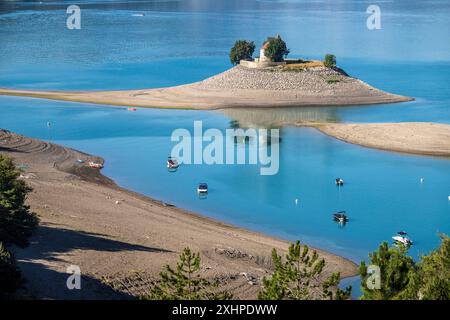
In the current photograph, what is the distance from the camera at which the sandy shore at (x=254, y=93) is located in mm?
108562

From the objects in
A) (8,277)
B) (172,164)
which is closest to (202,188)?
(172,164)

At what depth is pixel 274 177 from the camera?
71.6 m

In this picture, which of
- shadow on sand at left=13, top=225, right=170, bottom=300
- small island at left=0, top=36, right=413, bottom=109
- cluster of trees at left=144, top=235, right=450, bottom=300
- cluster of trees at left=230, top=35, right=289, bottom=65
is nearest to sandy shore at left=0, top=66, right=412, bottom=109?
small island at left=0, top=36, right=413, bottom=109

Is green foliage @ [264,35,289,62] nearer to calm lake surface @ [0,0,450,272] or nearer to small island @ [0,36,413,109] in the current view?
small island @ [0,36,413,109]

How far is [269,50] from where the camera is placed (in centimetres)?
11512

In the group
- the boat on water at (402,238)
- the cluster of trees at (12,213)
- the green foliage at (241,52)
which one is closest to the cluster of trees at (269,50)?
the green foliage at (241,52)

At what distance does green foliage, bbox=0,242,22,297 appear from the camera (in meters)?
30.9

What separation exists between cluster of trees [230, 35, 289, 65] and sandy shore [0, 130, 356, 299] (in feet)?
164

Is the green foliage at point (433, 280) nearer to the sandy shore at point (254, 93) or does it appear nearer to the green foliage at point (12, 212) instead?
the green foliage at point (12, 212)

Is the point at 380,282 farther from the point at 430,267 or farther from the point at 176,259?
the point at 176,259

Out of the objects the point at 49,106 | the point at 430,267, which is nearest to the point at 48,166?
the point at 49,106

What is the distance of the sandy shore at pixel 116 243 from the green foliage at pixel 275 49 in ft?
164
